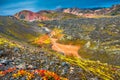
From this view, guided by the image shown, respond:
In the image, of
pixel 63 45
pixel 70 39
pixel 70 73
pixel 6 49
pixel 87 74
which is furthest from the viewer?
pixel 70 39

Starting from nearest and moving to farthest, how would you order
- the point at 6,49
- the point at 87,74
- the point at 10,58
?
1. the point at 87,74
2. the point at 10,58
3. the point at 6,49

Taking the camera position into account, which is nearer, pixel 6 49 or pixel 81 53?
pixel 6 49

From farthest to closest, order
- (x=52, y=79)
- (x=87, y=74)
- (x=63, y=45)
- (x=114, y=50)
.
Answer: (x=63, y=45) → (x=114, y=50) → (x=87, y=74) → (x=52, y=79)

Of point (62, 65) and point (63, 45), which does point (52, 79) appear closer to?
point (62, 65)

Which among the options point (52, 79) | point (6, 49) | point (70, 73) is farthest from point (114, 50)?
point (52, 79)

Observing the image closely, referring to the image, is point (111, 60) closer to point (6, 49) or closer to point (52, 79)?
point (6, 49)

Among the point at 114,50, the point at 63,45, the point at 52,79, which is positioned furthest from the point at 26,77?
the point at 63,45

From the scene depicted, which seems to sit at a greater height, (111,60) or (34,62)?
(34,62)

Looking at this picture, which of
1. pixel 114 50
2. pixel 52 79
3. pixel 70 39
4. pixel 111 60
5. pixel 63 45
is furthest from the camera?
pixel 70 39

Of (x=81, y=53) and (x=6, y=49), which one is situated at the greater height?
(x=6, y=49)
